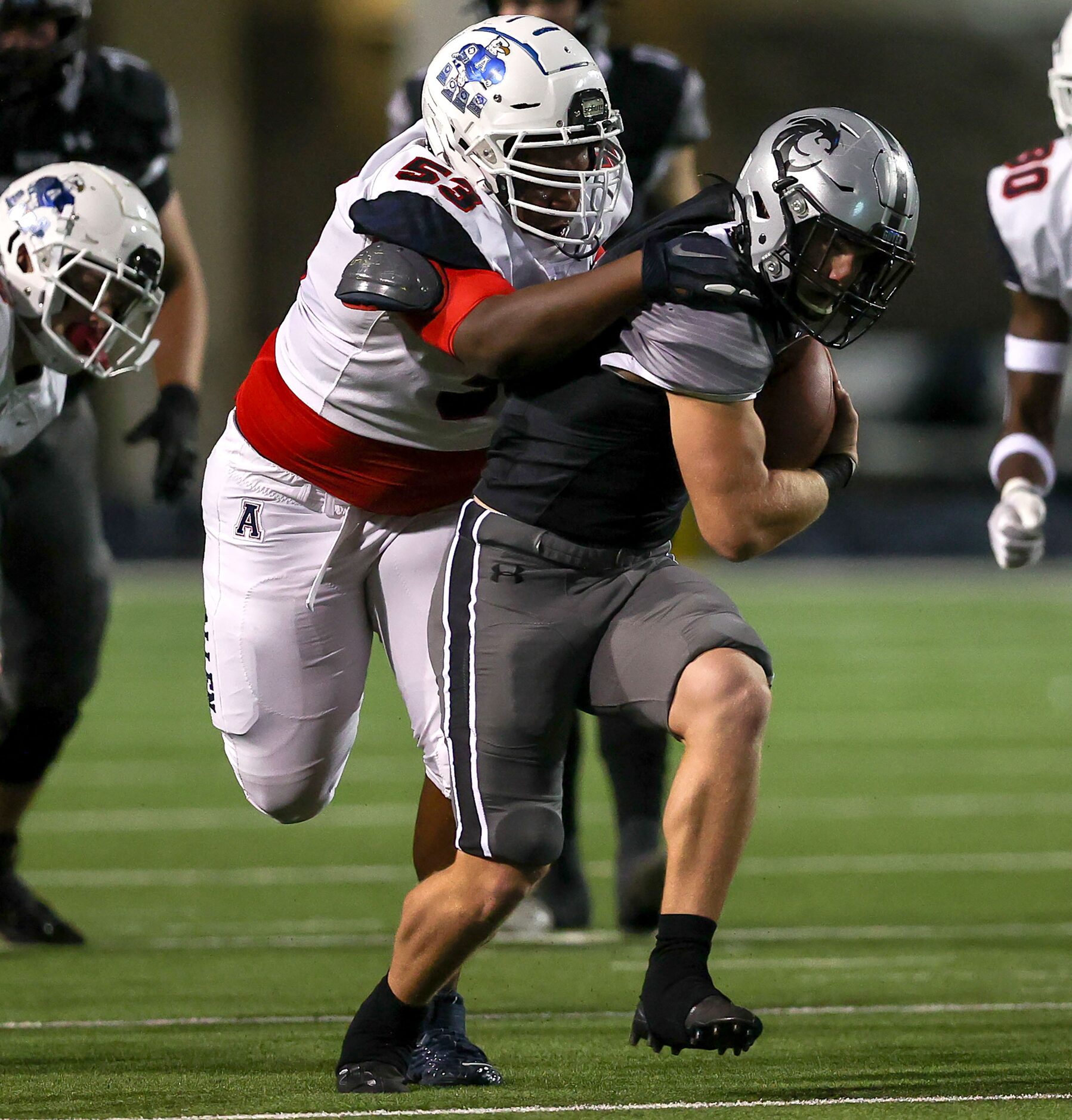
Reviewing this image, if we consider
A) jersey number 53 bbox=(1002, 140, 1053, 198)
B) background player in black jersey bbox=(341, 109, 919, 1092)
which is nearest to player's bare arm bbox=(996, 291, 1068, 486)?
jersey number 53 bbox=(1002, 140, 1053, 198)

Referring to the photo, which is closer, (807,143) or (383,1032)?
(807,143)

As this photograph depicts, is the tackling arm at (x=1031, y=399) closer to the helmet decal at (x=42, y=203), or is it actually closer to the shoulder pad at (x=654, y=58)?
the shoulder pad at (x=654, y=58)

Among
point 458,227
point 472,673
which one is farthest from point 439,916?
point 458,227

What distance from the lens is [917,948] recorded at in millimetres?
5027

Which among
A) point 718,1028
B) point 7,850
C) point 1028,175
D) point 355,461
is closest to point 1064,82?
point 1028,175

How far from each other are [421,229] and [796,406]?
595mm

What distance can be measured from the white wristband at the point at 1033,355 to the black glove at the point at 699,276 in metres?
1.50

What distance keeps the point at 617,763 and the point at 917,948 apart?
81 cm

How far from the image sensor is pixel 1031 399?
14.4ft

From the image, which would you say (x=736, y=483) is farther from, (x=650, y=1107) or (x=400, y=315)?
(x=650, y=1107)

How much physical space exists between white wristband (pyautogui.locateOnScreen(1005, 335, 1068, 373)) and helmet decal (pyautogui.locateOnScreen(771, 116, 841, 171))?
141cm

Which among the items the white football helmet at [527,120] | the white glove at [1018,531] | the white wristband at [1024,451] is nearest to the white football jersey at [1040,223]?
the white wristband at [1024,451]

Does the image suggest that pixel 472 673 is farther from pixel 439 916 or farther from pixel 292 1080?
pixel 292 1080

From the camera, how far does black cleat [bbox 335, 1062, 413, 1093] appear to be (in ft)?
10.6
